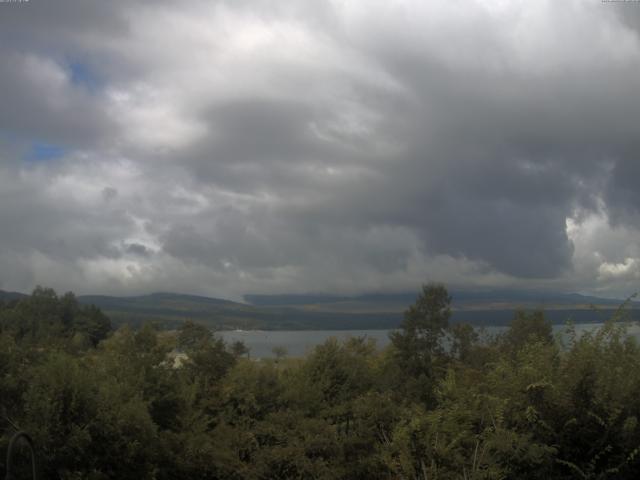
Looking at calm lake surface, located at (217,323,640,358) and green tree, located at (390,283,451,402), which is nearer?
calm lake surface, located at (217,323,640,358)

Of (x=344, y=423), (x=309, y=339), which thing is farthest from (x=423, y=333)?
(x=344, y=423)

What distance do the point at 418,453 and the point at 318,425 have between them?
3633 millimetres

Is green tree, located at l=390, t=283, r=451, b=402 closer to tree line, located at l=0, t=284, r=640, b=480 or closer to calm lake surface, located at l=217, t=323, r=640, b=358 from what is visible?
calm lake surface, located at l=217, t=323, r=640, b=358

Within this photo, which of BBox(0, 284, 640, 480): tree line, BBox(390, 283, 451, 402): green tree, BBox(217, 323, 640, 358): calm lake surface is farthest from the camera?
BBox(390, 283, 451, 402): green tree

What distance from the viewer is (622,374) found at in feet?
32.9

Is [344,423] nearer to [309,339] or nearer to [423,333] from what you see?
[423,333]

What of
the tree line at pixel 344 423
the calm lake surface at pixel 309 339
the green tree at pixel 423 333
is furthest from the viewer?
the green tree at pixel 423 333

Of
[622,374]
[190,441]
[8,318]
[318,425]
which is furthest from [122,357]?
[8,318]

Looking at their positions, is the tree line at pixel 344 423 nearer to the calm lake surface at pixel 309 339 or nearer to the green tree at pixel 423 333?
the calm lake surface at pixel 309 339

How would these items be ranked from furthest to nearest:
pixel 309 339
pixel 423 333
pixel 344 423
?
1. pixel 309 339
2. pixel 423 333
3. pixel 344 423

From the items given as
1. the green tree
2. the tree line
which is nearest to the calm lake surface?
the tree line

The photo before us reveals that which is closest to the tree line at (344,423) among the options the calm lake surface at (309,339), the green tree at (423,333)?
the calm lake surface at (309,339)

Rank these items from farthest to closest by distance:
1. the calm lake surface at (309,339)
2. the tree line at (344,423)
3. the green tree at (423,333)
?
the green tree at (423,333)
the calm lake surface at (309,339)
the tree line at (344,423)

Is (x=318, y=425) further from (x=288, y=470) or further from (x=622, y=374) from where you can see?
(x=622, y=374)
